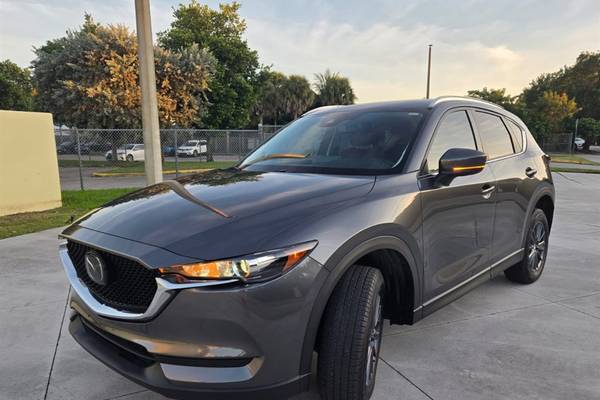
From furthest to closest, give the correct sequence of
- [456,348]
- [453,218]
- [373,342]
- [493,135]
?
1. [493,135]
2. [456,348]
3. [453,218]
4. [373,342]

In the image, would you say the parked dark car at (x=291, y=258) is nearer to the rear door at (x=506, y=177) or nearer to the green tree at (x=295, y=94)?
the rear door at (x=506, y=177)

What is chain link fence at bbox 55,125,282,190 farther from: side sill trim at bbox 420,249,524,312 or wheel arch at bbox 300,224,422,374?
wheel arch at bbox 300,224,422,374

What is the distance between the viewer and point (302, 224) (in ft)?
6.71

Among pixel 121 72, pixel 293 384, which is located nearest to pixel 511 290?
pixel 293 384

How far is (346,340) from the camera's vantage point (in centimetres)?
211

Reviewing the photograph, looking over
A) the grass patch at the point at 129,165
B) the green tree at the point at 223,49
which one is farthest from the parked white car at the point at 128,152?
the green tree at the point at 223,49

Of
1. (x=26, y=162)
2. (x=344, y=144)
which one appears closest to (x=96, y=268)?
(x=344, y=144)

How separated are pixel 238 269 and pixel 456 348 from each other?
205cm

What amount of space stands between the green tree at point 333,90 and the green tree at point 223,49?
897 inches

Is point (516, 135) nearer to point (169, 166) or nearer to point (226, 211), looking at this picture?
point (226, 211)

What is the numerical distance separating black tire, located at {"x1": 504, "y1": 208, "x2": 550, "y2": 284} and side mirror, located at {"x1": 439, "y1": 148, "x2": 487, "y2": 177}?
1.72 meters

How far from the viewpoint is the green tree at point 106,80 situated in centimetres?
2019

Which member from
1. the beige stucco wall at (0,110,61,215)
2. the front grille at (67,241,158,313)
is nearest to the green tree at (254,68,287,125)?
the beige stucco wall at (0,110,61,215)

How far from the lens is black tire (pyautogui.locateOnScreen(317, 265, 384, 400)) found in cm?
211
